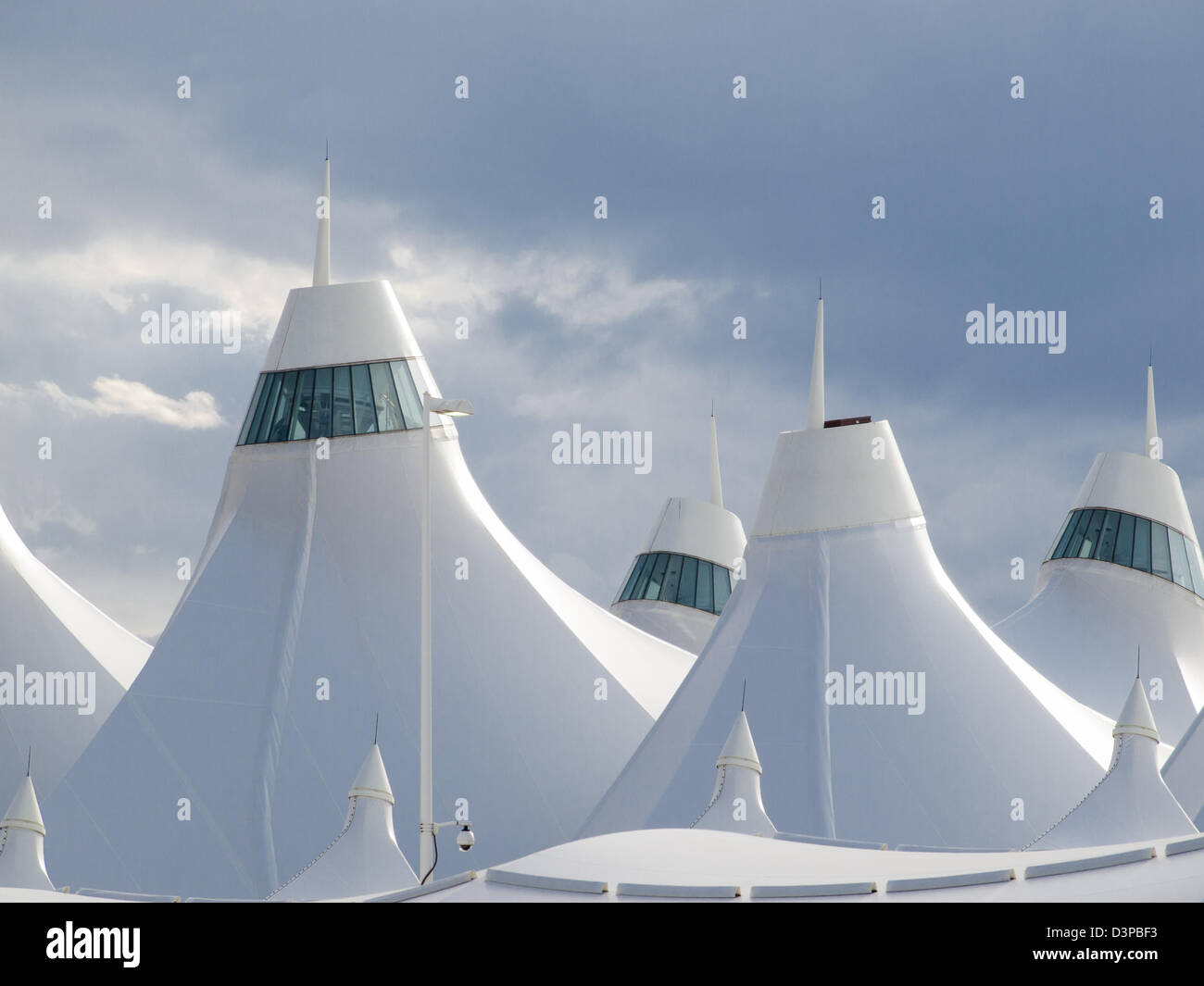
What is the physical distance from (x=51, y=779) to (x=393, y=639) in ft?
28.7

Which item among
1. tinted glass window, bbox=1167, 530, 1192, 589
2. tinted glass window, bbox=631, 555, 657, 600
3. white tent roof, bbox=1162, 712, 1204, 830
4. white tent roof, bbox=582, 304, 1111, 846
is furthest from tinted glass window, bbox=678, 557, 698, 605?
white tent roof, bbox=1162, 712, 1204, 830

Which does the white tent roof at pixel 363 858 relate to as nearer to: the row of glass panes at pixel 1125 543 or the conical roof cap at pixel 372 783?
the conical roof cap at pixel 372 783

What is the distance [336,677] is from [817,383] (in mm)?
11497

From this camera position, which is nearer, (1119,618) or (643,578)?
(1119,618)

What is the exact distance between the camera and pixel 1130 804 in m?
25.8

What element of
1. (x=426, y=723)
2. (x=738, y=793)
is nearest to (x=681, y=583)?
(x=738, y=793)

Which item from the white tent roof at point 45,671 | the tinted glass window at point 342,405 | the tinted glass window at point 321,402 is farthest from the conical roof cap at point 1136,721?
the white tent roof at point 45,671

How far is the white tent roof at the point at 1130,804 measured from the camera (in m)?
25.6

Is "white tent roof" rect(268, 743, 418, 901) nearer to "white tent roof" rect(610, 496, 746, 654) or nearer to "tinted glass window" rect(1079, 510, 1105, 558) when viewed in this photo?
"tinted glass window" rect(1079, 510, 1105, 558)

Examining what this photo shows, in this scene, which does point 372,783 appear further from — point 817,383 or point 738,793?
point 817,383

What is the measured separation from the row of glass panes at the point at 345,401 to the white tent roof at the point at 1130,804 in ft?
52.4

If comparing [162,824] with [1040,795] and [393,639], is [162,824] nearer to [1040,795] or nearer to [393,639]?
[393,639]

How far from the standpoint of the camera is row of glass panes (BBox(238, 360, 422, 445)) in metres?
36.1

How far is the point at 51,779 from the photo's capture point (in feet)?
123
